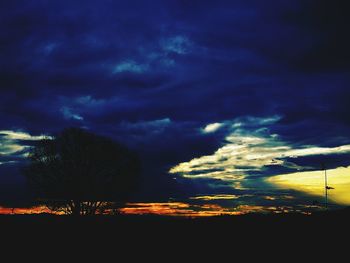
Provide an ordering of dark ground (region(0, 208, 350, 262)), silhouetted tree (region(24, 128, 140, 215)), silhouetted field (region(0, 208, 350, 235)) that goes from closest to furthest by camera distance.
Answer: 1. dark ground (region(0, 208, 350, 262))
2. silhouetted field (region(0, 208, 350, 235))
3. silhouetted tree (region(24, 128, 140, 215))

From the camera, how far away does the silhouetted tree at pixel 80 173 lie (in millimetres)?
43281

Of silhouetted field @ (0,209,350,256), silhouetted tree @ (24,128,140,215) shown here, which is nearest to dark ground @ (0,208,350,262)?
silhouetted field @ (0,209,350,256)

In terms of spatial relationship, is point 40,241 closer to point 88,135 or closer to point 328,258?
point 328,258

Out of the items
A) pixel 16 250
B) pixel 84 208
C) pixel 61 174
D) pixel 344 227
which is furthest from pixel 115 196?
pixel 344 227

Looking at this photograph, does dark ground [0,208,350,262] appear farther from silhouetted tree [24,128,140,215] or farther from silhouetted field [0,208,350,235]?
silhouetted tree [24,128,140,215]

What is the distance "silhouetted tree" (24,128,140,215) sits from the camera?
43281 mm

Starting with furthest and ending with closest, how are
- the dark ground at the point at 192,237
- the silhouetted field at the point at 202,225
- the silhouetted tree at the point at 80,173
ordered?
the silhouetted tree at the point at 80,173, the silhouetted field at the point at 202,225, the dark ground at the point at 192,237

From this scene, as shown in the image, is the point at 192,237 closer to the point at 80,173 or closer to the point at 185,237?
the point at 185,237

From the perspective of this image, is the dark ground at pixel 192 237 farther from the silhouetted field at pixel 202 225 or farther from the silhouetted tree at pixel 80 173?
the silhouetted tree at pixel 80 173

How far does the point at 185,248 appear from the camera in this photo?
17859 mm

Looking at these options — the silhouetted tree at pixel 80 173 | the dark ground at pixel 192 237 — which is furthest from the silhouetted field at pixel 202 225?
the silhouetted tree at pixel 80 173

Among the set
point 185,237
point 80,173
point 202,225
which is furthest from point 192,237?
point 80,173

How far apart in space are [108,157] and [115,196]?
5.12 m

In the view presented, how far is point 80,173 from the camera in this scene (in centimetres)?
4325
